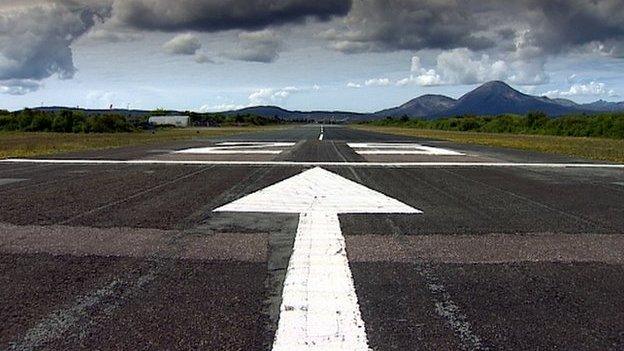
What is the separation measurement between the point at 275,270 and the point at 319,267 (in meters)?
0.37

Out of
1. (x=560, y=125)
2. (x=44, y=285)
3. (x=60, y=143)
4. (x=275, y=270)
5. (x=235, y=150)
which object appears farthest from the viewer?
(x=560, y=125)

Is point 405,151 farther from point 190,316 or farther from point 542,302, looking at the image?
point 190,316

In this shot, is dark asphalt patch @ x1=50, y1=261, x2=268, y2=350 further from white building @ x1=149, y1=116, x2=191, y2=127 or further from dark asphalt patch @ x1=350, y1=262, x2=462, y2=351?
white building @ x1=149, y1=116, x2=191, y2=127

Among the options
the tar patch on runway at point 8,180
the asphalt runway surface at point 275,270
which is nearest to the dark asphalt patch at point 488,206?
the asphalt runway surface at point 275,270

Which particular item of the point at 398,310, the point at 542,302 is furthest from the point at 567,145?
the point at 398,310

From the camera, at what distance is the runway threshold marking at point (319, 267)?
287cm

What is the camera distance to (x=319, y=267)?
4145mm

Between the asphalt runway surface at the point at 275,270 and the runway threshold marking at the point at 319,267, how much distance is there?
0.09 metres

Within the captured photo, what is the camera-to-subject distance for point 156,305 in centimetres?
328

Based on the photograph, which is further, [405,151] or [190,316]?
[405,151]

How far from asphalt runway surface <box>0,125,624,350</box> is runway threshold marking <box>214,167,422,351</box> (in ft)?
0.28

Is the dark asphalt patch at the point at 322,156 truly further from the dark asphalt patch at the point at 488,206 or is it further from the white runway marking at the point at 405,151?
the dark asphalt patch at the point at 488,206

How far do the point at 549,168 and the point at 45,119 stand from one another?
2474 inches

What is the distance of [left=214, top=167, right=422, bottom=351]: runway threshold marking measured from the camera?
2.87 metres
